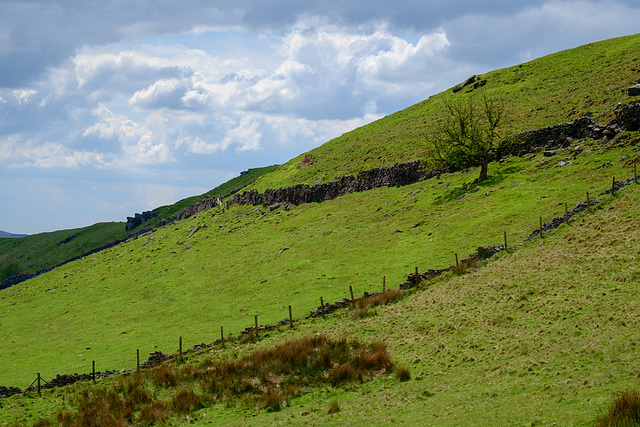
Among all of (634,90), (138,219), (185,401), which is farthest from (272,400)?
(138,219)

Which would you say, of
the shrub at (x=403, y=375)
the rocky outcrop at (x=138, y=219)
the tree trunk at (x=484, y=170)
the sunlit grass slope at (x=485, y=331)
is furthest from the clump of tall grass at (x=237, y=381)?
the rocky outcrop at (x=138, y=219)

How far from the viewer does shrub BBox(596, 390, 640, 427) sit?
1370 centimetres

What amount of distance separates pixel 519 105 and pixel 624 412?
89300 millimetres

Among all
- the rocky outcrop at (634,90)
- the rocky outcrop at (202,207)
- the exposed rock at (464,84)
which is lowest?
the rocky outcrop at (202,207)

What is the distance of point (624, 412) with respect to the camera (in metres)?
14.0

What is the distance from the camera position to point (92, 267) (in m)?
104

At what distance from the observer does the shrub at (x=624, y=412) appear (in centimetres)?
1370

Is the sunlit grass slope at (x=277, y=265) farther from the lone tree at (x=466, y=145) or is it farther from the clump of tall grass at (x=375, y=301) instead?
the clump of tall grass at (x=375, y=301)

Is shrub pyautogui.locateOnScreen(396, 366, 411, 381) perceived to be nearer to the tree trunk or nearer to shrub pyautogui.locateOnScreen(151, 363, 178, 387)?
shrub pyautogui.locateOnScreen(151, 363, 178, 387)

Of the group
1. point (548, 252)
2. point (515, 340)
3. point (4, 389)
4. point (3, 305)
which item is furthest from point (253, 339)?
point (3, 305)

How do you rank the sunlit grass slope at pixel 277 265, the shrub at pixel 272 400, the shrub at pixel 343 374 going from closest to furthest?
the shrub at pixel 272 400 → the shrub at pixel 343 374 → the sunlit grass slope at pixel 277 265

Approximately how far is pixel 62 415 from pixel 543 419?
2392cm

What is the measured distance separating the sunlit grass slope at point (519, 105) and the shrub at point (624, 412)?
65.7 meters

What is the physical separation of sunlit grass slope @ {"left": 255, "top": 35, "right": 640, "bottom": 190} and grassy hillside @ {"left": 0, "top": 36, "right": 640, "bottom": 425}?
3.18ft
